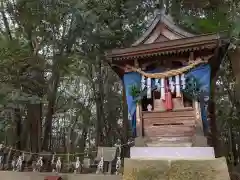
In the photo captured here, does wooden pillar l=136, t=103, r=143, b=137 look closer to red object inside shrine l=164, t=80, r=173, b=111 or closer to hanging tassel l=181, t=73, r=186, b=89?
red object inside shrine l=164, t=80, r=173, b=111

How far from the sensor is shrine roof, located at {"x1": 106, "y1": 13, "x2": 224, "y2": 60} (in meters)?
7.17

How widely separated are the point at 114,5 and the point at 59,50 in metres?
2.75

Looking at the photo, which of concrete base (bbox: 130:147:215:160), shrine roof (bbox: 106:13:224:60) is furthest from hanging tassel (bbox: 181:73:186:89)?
concrete base (bbox: 130:147:215:160)

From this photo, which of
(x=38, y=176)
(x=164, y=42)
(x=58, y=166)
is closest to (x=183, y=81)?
(x=164, y=42)

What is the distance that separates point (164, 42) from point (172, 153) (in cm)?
285

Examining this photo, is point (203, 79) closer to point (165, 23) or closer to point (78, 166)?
point (165, 23)

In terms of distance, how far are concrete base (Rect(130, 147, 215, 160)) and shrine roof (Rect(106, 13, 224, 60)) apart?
2502 mm

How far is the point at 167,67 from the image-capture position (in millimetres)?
7945

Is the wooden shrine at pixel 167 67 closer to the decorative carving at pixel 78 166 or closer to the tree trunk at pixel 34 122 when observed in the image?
the decorative carving at pixel 78 166

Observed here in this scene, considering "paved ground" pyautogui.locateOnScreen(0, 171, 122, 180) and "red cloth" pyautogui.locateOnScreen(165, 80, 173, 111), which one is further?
"paved ground" pyautogui.locateOnScreen(0, 171, 122, 180)

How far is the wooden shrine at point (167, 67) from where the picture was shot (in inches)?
287

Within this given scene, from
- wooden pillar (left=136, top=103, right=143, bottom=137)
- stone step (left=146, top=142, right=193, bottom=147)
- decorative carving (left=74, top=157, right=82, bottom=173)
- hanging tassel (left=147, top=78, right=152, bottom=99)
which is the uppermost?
hanging tassel (left=147, top=78, right=152, bottom=99)

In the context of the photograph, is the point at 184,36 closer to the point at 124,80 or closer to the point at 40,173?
the point at 124,80

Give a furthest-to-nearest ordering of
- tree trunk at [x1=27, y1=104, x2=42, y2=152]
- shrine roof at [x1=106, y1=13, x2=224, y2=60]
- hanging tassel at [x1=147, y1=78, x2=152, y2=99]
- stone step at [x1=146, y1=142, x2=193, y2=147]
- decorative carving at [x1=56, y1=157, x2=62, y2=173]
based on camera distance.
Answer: tree trunk at [x1=27, y1=104, x2=42, y2=152] → decorative carving at [x1=56, y1=157, x2=62, y2=173] → hanging tassel at [x1=147, y1=78, x2=152, y2=99] → shrine roof at [x1=106, y1=13, x2=224, y2=60] → stone step at [x1=146, y1=142, x2=193, y2=147]
